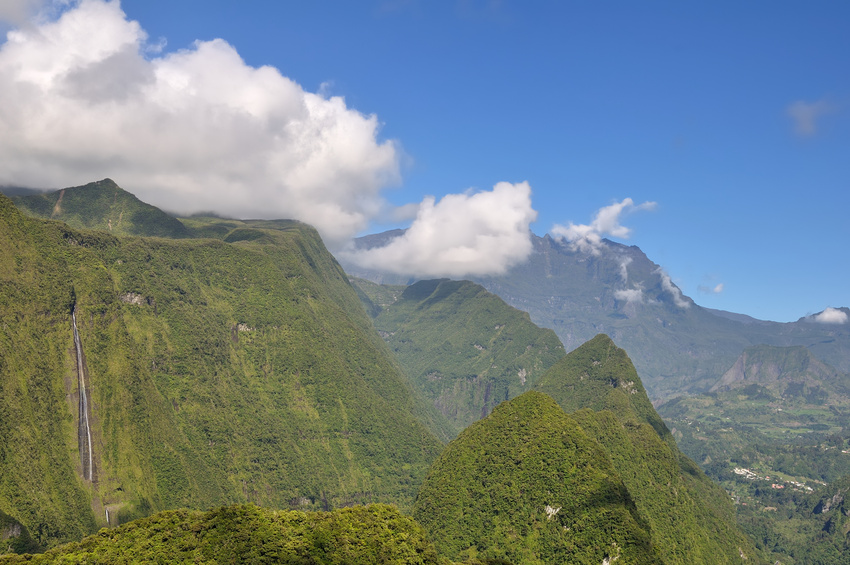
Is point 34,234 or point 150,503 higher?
point 34,234

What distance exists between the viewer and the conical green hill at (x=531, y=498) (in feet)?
383

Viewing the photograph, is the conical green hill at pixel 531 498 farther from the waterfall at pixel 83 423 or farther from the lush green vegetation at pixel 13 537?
the waterfall at pixel 83 423

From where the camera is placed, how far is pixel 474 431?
155250 mm

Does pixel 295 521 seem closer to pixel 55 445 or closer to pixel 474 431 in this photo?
pixel 474 431

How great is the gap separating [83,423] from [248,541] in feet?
401

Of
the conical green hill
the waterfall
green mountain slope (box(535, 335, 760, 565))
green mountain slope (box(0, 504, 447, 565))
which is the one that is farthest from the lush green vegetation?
green mountain slope (box(535, 335, 760, 565))

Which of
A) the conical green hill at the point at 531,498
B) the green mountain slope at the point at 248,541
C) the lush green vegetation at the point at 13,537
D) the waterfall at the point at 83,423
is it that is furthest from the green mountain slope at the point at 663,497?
the waterfall at the point at 83,423

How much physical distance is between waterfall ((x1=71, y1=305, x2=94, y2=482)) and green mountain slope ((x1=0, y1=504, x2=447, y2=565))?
3995 inches

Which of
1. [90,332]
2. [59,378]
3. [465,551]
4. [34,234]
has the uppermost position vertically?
[34,234]

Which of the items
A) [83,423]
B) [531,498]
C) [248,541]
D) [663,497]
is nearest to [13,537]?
[83,423]

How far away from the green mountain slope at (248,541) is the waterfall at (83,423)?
333 feet

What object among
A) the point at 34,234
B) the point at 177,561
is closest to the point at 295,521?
the point at 177,561

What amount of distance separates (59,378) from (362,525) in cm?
12881

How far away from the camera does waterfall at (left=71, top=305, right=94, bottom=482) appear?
570 ft
